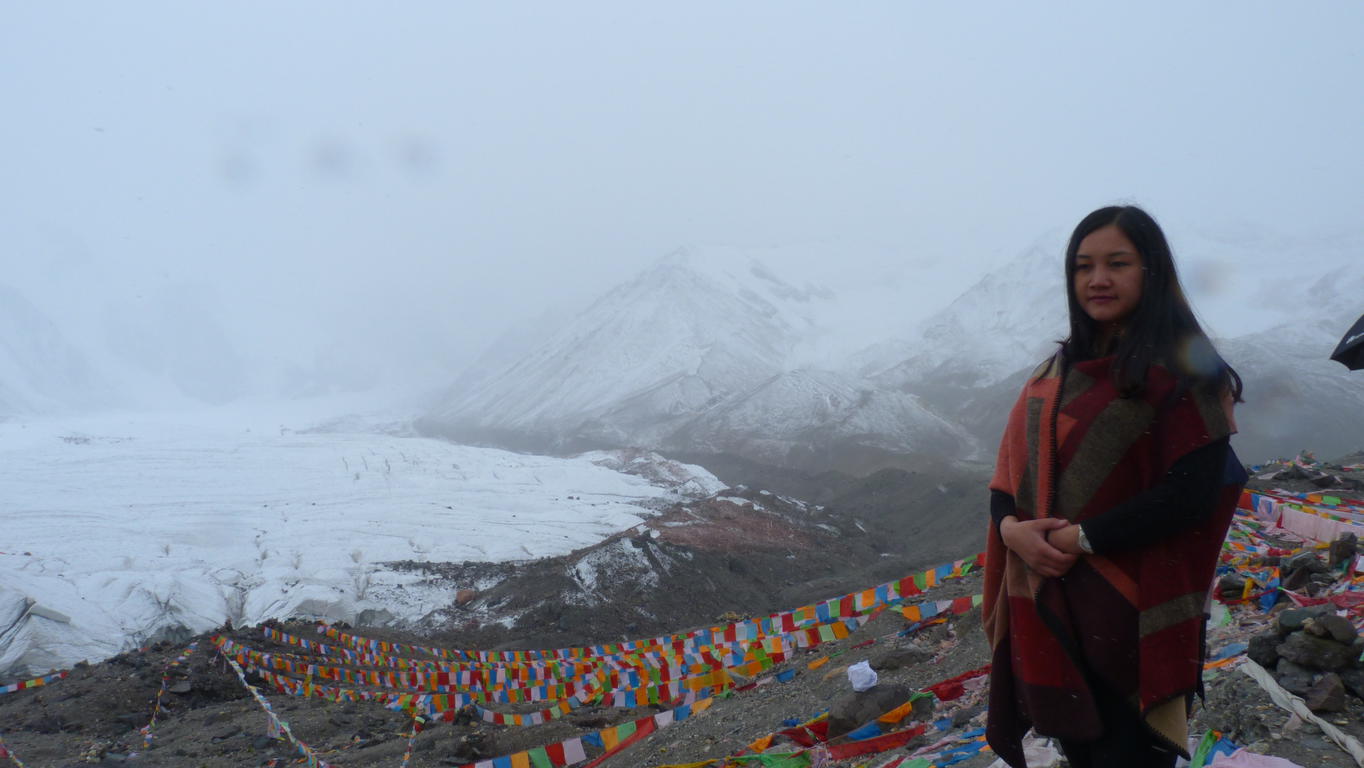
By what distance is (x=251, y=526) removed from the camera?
19.3m

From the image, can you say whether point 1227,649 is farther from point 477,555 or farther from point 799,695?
point 477,555

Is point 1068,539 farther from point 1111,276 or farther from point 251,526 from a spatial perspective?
point 251,526

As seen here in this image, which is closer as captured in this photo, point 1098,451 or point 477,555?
point 1098,451

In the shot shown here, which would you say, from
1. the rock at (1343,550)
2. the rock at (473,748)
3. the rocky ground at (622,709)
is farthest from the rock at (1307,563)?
the rock at (473,748)

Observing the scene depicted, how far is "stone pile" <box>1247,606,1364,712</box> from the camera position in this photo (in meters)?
3.11

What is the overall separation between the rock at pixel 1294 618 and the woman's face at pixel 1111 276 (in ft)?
9.13

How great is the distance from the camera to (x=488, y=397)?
70.7 metres

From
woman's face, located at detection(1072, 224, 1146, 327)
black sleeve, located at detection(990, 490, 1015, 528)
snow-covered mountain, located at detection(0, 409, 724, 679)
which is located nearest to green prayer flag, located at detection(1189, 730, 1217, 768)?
black sleeve, located at detection(990, 490, 1015, 528)

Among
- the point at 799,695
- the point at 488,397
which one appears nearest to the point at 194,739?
the point at 799,695

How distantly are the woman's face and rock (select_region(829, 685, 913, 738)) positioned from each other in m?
3.42

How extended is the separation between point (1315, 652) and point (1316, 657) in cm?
2

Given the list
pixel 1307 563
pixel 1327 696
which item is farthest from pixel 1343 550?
pixel 1327 696

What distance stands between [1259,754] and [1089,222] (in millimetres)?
2329

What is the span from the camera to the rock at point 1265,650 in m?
3.52
